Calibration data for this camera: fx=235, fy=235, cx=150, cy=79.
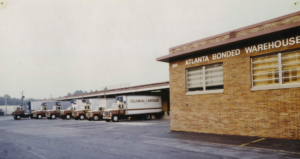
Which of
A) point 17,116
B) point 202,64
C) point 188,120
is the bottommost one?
point 17,116

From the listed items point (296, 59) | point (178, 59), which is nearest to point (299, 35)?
point (296, 59)

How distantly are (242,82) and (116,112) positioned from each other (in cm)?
1996

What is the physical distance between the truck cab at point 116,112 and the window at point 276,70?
2034 cm

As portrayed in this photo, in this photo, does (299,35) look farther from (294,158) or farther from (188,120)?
(188,120)

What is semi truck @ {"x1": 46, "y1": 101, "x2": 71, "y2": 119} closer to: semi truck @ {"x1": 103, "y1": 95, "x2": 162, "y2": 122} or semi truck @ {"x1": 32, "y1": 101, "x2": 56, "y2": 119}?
semi truck @ {"x1": 32, "y1": 101, "x2": 56, "y2": 119}

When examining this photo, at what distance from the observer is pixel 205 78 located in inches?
519

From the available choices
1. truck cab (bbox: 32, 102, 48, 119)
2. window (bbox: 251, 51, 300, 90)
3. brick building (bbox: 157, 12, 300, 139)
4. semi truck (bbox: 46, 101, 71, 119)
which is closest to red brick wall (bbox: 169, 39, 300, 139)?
brick building (bbox: 157, 12, 300, 139)

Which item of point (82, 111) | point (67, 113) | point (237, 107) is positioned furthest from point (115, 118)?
point (237, 107)

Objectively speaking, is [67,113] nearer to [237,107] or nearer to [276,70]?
[237,107]

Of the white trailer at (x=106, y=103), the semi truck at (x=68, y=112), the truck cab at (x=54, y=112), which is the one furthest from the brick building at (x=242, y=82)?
the truck cab at (x=54, y=112)

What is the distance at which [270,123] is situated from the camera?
1025cm

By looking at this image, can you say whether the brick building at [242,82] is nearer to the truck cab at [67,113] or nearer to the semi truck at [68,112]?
the semi truck at [68,112]

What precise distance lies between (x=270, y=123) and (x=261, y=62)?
2.79 metres

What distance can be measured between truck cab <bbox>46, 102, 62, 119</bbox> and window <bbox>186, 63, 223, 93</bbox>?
33.0 metres
